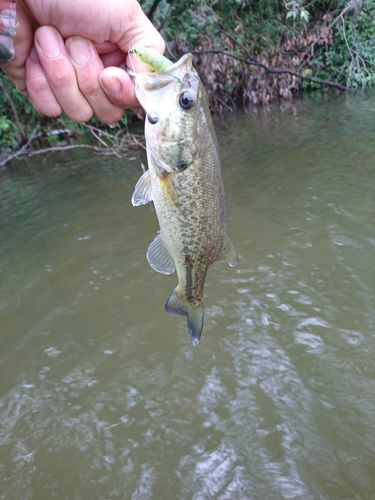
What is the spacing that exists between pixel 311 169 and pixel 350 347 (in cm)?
463

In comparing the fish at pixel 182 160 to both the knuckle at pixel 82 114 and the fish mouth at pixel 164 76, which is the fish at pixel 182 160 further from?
the knuckle at pixel 82 114

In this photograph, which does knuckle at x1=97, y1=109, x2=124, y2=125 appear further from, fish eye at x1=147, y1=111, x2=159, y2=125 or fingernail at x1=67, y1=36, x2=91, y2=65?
fish eye at x1=147, y1=111, x2=159, y2=125

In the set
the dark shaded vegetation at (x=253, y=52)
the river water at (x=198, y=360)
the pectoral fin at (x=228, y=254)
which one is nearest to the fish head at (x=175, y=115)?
the pectoral fin at (x=228, y=254)

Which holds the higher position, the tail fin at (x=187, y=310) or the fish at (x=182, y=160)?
the fish at (x=182, y=160)

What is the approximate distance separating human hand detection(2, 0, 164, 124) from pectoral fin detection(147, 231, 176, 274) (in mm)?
769

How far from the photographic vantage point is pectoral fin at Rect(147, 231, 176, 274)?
2.41m

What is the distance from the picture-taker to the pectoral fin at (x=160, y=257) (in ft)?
7.90

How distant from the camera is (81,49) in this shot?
2295 mm

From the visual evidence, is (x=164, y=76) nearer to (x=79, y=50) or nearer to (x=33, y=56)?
(x=79, y=50)

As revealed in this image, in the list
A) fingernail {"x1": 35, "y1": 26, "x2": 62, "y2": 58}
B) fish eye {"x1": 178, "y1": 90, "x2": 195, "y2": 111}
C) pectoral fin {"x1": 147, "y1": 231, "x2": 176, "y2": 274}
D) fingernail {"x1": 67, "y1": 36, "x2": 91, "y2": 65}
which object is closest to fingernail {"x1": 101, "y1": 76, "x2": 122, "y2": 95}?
fingernail {"x1": 67, "y1": 36, "x2": 91, "y2": 65}

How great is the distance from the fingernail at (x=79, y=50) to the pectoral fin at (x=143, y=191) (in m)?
0.71

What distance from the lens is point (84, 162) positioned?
1033cm

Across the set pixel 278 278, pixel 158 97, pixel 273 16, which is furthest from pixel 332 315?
pixel 273 16

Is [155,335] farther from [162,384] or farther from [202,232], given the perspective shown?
[202,232]
